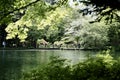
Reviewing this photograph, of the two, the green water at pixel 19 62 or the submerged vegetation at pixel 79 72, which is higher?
the submerged vegetation at pixel 79 72

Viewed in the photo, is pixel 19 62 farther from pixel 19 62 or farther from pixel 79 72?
pixel 79 72

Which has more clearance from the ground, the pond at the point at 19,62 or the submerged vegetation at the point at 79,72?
the submerged vegetation at the point at 79,72

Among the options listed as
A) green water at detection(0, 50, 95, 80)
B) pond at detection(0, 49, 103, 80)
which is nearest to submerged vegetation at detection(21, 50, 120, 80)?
pond at detection(0, 49, 103, 80)

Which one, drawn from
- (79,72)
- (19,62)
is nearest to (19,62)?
(19,62)

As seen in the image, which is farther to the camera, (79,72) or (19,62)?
(19,62)

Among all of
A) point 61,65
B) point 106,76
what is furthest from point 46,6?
point 106,76

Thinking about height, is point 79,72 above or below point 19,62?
above

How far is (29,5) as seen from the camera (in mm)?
10594

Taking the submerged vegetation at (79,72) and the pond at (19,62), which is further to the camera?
the pond at (19,62)

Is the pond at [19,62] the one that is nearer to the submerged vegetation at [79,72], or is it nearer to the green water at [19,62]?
the green water at [19,62]

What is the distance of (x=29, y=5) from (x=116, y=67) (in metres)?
3.97

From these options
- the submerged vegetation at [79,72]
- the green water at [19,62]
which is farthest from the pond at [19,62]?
the submerged vegetation at [79,72]

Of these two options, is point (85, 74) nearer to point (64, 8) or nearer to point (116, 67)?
point (116, 67)

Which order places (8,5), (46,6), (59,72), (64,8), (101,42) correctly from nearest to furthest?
(59,72)
(8,5)
(46,6)
(64,8)
(101,42)
